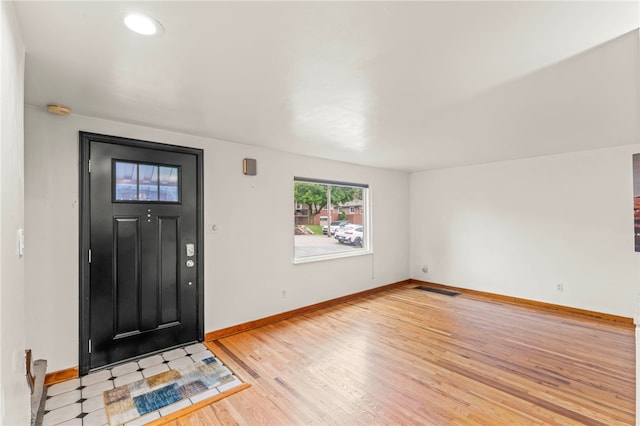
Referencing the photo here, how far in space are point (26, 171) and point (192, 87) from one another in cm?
165

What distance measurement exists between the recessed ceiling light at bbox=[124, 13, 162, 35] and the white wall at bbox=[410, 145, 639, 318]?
534 cm

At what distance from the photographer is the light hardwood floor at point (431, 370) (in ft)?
7.13

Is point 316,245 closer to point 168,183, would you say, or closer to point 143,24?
point 168,183

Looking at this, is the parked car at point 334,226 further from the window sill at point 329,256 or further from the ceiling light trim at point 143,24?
the ceiling light trim at point 143,24

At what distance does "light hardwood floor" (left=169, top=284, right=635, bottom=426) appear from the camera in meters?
2.17

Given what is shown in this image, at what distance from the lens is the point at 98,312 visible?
2791mm

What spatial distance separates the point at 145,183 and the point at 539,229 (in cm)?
556

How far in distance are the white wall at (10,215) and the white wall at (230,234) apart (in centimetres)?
124

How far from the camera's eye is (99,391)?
2.46 metres

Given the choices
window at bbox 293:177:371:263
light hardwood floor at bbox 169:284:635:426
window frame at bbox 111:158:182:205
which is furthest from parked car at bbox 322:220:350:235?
window frame at bbox 111:158:182:205

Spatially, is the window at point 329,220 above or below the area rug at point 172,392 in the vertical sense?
above

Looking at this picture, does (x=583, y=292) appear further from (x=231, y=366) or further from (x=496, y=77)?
(x=231, y=366)

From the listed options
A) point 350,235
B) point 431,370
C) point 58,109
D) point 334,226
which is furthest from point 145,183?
point 350,235

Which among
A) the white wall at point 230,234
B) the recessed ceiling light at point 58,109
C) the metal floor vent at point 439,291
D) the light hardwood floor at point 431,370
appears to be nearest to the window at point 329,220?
the white wall at point 230,234
